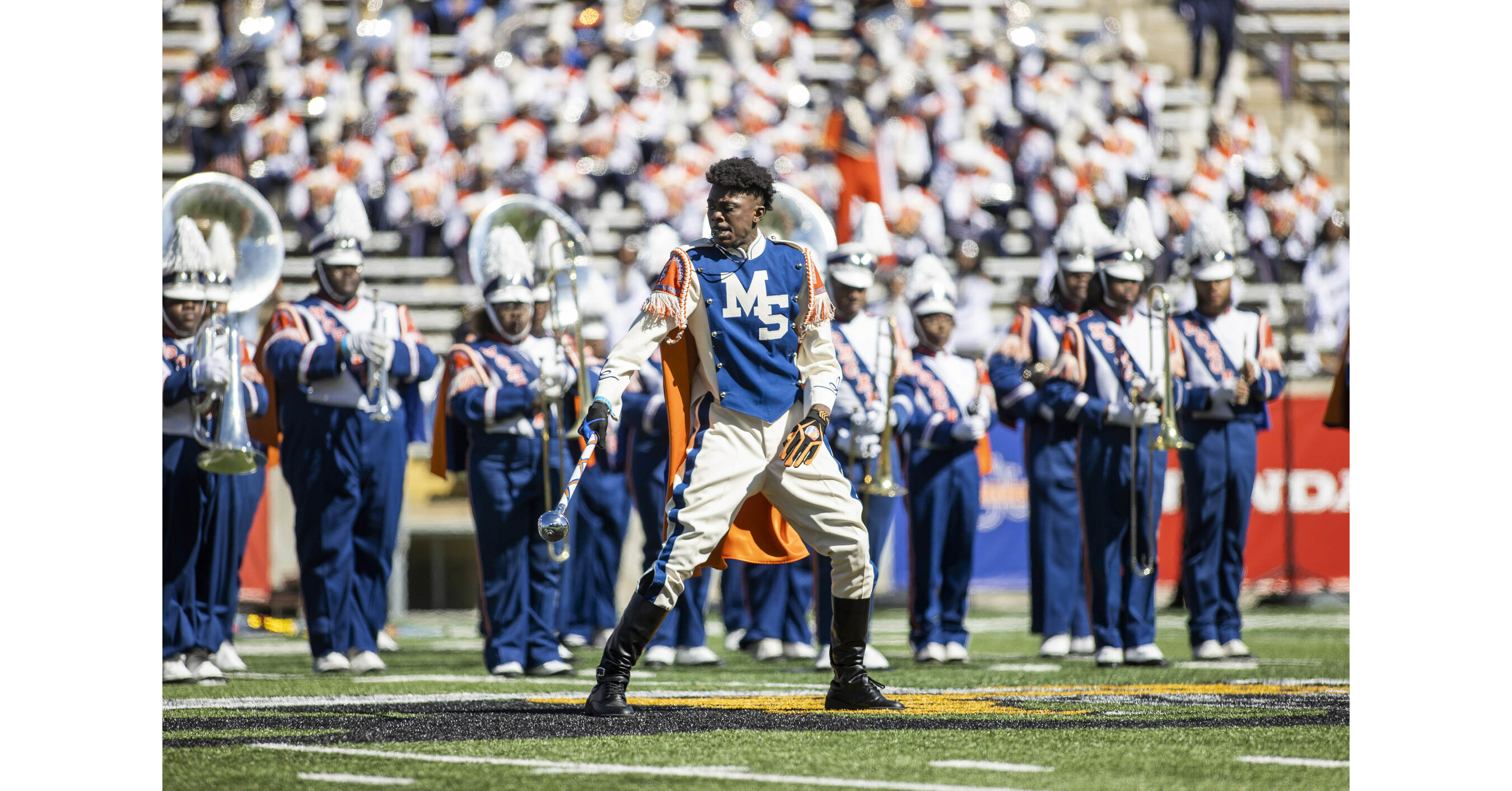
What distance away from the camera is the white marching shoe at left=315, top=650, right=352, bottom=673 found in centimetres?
929

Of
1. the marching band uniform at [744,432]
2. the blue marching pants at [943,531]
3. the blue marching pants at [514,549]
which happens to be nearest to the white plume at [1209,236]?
the blue marching pants at [943,531]

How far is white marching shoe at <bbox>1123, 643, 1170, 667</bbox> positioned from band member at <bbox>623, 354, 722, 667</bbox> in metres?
2.14

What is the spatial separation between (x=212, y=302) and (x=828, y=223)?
115 inches

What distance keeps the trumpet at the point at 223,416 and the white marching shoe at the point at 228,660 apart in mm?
1144

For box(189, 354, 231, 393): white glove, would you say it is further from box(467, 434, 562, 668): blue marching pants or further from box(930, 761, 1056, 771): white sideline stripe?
box(930, 761, 1056, 771): white sideline stripe

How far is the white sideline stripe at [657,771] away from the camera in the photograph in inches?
193

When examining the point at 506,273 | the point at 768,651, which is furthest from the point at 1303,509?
the point at 506,273

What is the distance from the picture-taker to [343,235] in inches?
379

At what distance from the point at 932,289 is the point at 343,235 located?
3.11 metres

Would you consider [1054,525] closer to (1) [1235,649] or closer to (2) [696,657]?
(1) [1235,649]

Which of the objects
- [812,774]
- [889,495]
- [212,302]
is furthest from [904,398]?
[812,774]

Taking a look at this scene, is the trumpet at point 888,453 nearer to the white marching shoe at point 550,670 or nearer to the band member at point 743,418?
the white marching shoe at point 550,670

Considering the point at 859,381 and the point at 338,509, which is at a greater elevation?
the point at 859,381

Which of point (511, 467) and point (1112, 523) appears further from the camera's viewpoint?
point (1112, 523)
